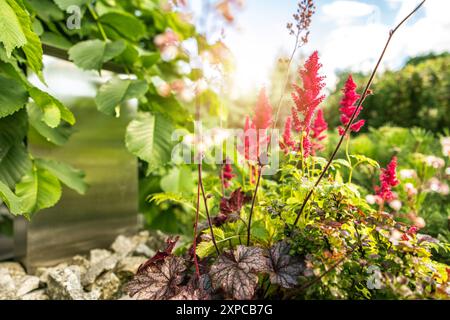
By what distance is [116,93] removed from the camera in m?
1.77

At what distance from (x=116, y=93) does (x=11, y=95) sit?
46 cm

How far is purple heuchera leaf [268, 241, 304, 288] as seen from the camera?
0.94 m

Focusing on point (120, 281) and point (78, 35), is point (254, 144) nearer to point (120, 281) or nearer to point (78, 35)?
point (120, 281)

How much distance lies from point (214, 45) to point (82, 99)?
3.62ft

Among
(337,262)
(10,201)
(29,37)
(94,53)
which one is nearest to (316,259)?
(337,262)

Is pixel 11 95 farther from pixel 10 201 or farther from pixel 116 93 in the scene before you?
pixel 10 201

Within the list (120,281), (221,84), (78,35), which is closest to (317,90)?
(221,84)

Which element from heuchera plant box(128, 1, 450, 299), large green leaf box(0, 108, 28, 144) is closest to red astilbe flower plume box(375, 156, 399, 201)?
heuchera plant box(128, 1, 450, 299)

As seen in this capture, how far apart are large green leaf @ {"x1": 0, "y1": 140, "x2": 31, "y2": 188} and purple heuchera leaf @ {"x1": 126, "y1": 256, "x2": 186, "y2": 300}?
2.94 ft

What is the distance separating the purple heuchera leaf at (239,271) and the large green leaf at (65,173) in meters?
1.09

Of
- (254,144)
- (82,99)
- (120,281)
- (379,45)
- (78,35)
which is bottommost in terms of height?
(120,281)

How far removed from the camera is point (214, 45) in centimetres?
126

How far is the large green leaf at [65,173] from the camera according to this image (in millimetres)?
1784

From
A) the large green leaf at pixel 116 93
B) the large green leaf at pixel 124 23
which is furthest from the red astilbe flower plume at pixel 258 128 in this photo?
the large green leaf at pixel 124 23
